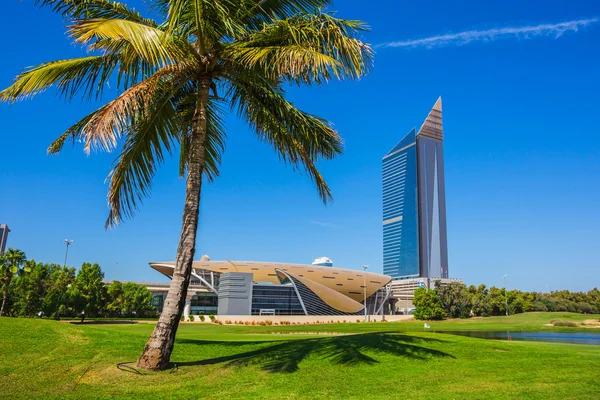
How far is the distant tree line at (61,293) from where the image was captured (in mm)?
53312

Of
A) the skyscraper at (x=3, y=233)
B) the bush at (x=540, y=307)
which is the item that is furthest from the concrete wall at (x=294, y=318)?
the skyscraper at (x=3, y=233)

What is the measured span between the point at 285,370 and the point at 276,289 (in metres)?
67.5

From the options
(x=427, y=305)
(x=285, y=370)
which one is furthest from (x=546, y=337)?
(x=427, y=305)

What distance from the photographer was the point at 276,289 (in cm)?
7544

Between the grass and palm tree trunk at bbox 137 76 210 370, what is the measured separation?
411 millimetres

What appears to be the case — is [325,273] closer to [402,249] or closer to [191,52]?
[191,52]

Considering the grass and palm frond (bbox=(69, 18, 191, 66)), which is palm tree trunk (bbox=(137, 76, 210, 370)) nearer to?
the grass

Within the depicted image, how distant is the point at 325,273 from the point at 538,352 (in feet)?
269

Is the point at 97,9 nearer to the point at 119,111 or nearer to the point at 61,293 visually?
the point at 119,111

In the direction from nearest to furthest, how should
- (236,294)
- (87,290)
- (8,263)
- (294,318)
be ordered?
(8,263)
(87,290)
(294,318)
(236,294)

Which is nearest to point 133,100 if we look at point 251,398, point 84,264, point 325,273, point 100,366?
point 100,366

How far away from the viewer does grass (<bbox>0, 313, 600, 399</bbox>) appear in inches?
302

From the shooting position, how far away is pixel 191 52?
9508 mm

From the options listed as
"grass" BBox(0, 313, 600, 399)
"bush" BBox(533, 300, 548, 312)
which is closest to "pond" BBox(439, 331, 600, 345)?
"grass" BBox(0, 313, 600, 399)
